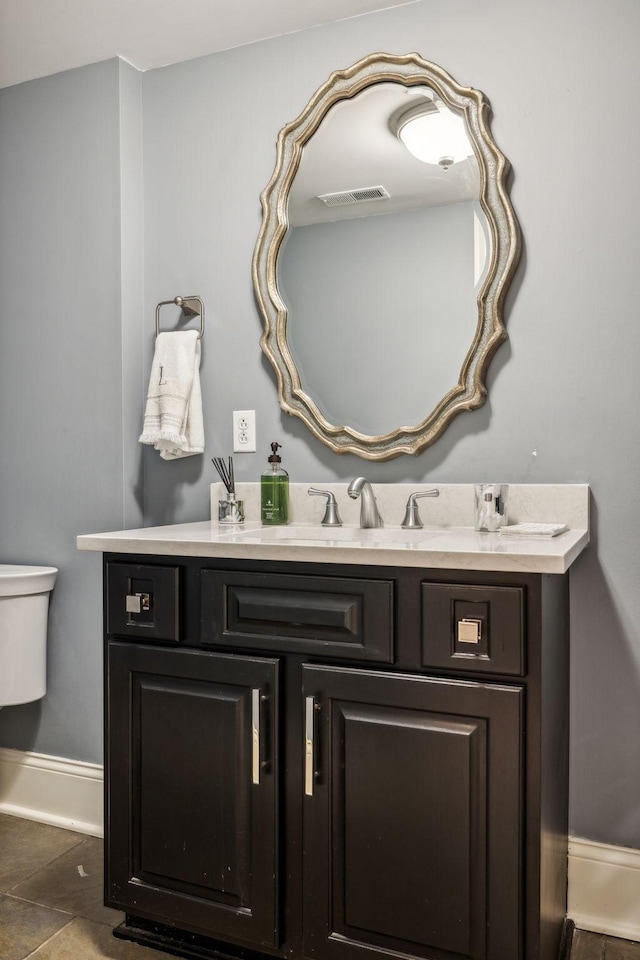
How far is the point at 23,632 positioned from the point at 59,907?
0.73m

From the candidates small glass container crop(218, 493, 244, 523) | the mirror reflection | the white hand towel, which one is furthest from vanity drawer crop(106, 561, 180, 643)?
the mirror reflection

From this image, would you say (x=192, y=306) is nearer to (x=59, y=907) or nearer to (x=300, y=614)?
(x=300, y=614)

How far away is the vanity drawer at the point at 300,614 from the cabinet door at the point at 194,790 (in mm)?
56

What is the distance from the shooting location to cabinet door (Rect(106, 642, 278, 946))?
1451 mm

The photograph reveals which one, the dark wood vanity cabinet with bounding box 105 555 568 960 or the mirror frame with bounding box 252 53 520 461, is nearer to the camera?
the dark wood vanity cabinet with bounding box 105 555 568 960

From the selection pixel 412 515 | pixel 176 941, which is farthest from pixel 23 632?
pixel 412 515

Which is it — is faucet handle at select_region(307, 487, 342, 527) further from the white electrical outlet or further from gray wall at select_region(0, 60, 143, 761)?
gray wall at select_region(0, 60, 143, 761)

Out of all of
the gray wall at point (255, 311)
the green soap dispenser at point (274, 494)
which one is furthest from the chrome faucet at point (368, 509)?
the green soap dispenser at point (274, 494)

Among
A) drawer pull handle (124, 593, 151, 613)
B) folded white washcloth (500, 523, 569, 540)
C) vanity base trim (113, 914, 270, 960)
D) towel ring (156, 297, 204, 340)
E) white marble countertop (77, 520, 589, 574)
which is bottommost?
vanity base trim (113, 914, 270, 960)

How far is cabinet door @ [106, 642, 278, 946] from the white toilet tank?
25.9 inches

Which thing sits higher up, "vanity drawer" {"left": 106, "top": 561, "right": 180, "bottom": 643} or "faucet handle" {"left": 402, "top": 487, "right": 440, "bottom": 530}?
"faucet handle" {"left": 402, "top": 487, "right": 440, "bottom": 530}

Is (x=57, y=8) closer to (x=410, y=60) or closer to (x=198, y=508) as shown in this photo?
(x=410, y=60)

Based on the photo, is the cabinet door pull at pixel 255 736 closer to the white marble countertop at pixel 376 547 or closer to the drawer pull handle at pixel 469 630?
the white marble countertop at pixel 376 547

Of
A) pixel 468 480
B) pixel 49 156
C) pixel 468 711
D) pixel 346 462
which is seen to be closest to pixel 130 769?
pixel 468 711
